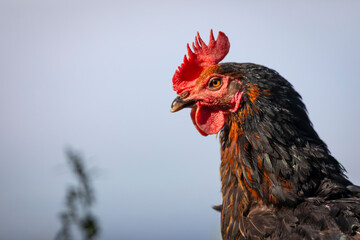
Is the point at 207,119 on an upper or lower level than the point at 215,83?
lower

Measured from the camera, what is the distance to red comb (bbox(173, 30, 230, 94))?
412cm

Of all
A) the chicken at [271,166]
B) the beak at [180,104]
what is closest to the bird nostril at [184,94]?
the beak at [180,104]

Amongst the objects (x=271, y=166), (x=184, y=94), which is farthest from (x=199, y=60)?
(x=271, y=166)

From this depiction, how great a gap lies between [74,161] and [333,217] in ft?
10.9

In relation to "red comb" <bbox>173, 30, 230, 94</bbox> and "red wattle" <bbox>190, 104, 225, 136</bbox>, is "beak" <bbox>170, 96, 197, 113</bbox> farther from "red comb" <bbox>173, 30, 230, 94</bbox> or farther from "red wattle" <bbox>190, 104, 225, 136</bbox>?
"red comb" <bbox>173, 30, 230, 94</bbox>

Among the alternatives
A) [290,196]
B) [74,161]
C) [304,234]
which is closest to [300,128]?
[290,196]

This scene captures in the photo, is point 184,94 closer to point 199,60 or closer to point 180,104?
point 180,104

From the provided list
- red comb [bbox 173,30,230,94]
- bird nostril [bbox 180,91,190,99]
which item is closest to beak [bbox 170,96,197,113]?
bird nostril [bbox 180,91,190,99]

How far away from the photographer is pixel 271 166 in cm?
326

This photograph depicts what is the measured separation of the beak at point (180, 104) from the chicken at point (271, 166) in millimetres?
162

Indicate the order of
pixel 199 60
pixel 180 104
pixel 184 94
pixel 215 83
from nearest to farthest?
pixel 215 83
pixel 180 104
pixel 184 94
pixel 199 60

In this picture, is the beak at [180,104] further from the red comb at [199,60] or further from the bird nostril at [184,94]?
the red comb at [199,60]

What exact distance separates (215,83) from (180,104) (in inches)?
15.8

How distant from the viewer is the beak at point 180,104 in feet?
12.7
